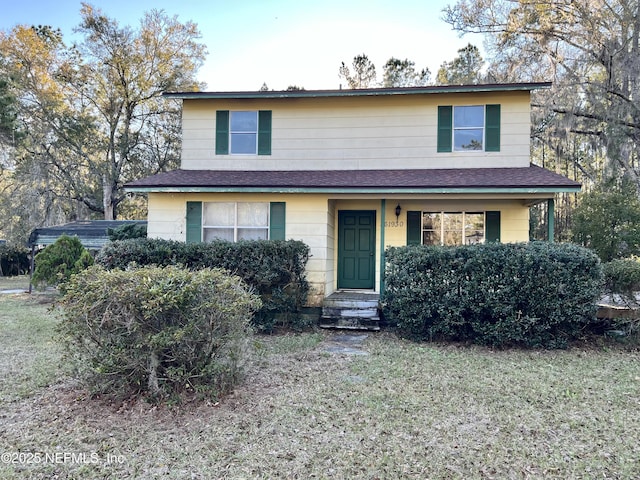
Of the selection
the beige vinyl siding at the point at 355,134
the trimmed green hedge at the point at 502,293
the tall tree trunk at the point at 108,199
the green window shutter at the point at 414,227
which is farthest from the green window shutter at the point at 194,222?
the tall tree trunk at the point at 108,199

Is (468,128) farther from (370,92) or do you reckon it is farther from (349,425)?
(349,425)

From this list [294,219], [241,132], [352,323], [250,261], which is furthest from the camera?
[241,132]

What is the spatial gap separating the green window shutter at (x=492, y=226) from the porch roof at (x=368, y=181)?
1037mm

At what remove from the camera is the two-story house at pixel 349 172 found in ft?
29.3

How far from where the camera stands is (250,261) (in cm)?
764

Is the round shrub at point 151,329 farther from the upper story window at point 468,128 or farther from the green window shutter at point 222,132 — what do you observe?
the upper story window at point 468,128

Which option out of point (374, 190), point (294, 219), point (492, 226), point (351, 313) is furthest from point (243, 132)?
point (492, 226)

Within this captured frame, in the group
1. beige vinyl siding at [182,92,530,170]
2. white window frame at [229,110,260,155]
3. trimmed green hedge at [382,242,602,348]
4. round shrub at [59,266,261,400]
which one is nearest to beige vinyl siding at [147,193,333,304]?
beige vinyl siding at [182,92,530,170]

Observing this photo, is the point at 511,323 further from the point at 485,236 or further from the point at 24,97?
the point at 24,97

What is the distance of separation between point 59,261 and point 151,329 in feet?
31.0

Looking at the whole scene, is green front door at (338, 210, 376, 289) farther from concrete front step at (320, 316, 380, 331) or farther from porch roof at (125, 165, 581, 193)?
concrete front step at (320, 316, 380, 331)

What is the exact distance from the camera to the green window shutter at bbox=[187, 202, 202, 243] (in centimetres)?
930

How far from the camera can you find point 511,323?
21.2 ft

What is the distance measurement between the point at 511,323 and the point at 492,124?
535cm
